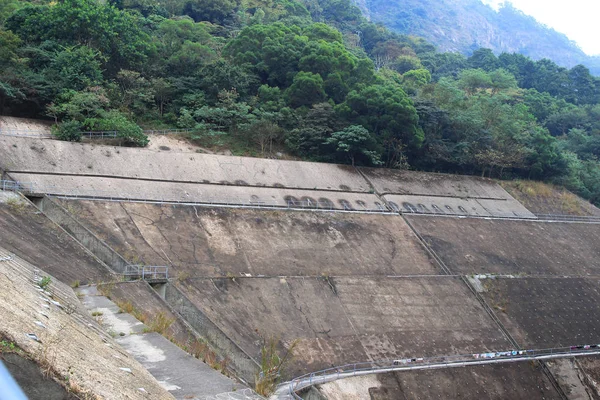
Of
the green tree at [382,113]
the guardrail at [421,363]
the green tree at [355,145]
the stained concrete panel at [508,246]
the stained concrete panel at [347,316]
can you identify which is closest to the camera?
the guardrail at [421,363]

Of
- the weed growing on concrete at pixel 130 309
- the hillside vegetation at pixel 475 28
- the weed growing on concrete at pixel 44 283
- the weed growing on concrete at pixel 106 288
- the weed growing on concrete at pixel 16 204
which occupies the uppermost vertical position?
the weed growing on concrete at pixel 44 283

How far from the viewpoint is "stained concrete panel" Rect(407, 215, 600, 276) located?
26.6 meters

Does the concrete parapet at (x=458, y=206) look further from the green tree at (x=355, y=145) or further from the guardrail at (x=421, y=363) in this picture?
the guardrail at (x=421, y=363)

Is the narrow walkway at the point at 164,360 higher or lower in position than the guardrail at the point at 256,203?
higher

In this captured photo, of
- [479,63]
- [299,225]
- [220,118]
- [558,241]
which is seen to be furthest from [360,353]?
[479,63]

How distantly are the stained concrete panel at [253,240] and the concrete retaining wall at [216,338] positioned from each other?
2.28 metres

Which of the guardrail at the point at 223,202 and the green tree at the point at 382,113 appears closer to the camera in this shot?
the guardrail at the point at 223,202

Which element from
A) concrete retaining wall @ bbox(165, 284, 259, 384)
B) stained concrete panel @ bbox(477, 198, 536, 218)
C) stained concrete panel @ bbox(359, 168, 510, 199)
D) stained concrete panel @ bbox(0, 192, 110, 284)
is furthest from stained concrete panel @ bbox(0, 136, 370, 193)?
concrete retaining wall @ bbox(165, 284, 259, 384)

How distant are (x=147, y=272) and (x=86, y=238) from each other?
2190 millimetres

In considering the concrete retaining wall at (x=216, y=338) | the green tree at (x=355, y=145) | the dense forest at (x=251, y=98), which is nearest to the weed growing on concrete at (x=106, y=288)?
the concrete retaining wall at (x=216, y=338)

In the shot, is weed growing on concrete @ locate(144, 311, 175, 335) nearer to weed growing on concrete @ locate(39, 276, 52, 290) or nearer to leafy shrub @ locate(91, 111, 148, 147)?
weed growing on concrete @ locate(39, 276, 52, 290)

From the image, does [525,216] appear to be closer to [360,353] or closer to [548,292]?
[548,292]

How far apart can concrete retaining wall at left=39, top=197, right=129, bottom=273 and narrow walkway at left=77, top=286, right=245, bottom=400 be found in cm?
424

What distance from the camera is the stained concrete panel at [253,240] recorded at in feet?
64.5
